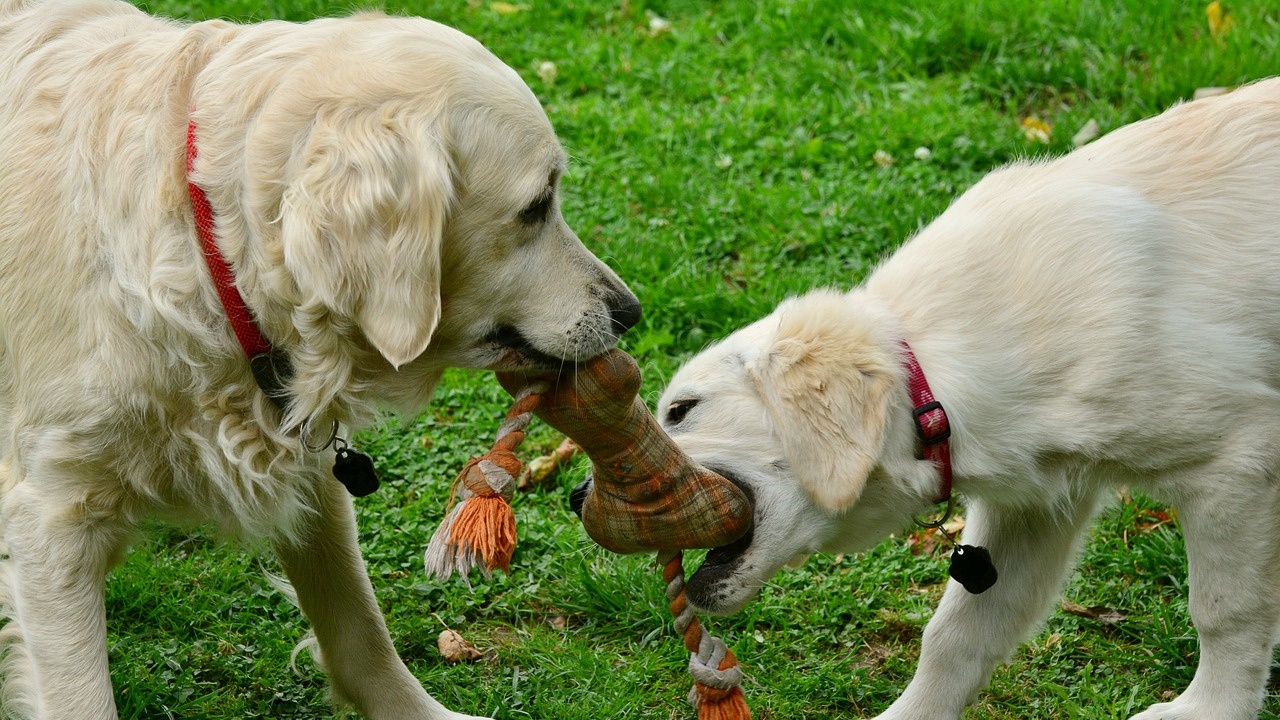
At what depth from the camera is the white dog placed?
310cm

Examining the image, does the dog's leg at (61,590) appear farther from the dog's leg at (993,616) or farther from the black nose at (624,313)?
the dog's leg at (993,616)

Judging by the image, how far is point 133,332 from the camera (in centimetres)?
277

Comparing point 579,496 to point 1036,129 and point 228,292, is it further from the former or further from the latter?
point 1036,129

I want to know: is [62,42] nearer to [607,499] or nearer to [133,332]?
[133,332]

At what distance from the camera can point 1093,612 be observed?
400cm

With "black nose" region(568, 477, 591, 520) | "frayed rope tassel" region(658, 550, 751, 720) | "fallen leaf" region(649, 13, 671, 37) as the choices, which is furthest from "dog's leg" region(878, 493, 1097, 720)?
"fallen leaf" region(649, 13, 671, 37)

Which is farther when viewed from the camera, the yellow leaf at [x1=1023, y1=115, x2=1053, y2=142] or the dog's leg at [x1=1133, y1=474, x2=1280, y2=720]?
the yellow leaf at [x1=1023, y1=115, x2=1053, y2=142]

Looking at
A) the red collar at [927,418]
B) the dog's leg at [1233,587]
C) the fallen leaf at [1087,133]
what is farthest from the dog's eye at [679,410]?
the fallen leaf at [1087,133]

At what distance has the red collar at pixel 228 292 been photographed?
9.02 feet

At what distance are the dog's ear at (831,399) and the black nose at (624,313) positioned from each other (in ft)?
1.41

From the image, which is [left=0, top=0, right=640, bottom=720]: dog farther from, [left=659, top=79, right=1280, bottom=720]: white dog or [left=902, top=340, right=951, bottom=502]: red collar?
[left=902, top=340, right=951, bottom=502]: red collar

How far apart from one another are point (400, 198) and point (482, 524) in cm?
72

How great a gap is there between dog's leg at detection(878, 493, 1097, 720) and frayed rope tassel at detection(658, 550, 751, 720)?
61 cm

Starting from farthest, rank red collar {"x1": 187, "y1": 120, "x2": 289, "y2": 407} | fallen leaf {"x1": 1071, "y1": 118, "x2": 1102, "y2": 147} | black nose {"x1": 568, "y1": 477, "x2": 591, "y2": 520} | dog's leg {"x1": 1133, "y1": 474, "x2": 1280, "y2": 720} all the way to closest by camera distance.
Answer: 1. fallen leaf {"x1": 1071, "y1": 118, "x2": 1102, "y2": 147}
2. black nose {"x1": 568, "y1": 477, "x2": 591, "y2": 520}
3. dog's leg {"x1": 1133, "y1": 474, "x2": 1280, "y2": 720}
4. red collar {"x1": 187, "y1": 120, "x2": 289, "y2": 407}
